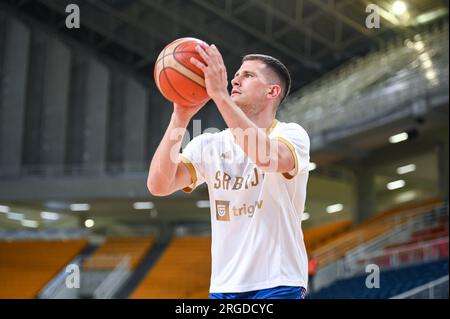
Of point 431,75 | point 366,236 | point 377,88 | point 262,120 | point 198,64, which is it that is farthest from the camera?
point 366,236

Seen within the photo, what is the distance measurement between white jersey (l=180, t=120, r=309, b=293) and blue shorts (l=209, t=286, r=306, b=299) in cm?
2

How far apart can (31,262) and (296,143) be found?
64.3 ft

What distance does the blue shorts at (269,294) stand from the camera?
114 inches

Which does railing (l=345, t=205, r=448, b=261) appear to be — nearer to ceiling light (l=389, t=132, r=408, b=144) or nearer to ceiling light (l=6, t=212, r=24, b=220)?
ceiling light (l=389, t=132, r=408, b=144)

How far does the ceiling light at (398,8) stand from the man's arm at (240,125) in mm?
18454

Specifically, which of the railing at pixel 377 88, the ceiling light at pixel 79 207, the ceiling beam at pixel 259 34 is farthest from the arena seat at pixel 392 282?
the ceiling light at pixel 79 207

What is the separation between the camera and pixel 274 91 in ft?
10.4

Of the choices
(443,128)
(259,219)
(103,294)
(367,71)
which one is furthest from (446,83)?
(259,219)

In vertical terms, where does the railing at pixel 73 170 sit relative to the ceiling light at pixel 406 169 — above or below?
above

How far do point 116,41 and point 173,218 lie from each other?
7.06 meters

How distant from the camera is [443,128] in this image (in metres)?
16.5

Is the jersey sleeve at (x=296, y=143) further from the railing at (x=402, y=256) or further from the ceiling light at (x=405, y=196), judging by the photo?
the ceiling light at (x=405, y=196)

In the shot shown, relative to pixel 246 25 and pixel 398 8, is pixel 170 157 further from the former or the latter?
pixel 246 25

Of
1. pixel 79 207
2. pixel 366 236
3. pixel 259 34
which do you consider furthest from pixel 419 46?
pixel 79 207
